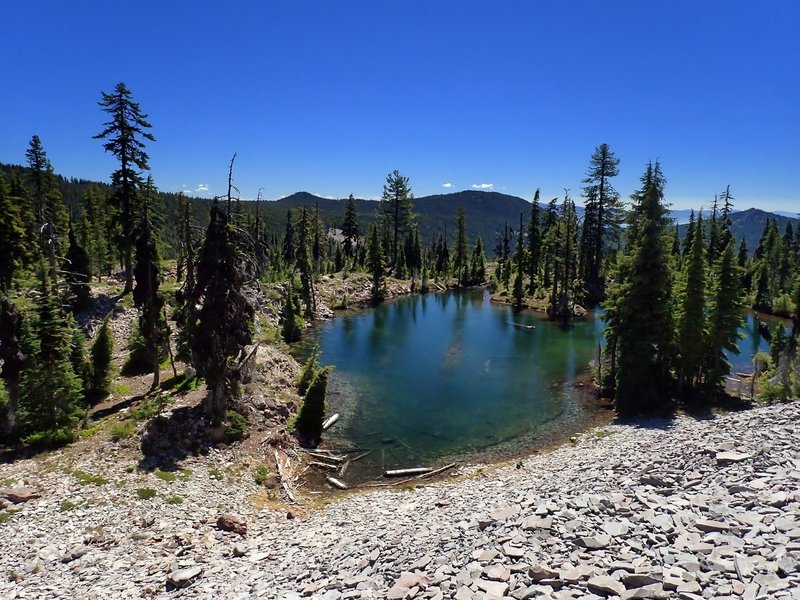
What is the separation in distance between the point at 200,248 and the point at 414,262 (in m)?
81.3

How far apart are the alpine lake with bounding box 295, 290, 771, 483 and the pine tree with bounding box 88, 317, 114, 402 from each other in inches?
487

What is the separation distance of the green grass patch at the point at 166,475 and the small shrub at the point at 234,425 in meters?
3.69

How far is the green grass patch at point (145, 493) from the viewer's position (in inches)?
658

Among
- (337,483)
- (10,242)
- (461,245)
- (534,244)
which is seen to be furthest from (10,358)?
(461,245)

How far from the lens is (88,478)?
17.1 meters

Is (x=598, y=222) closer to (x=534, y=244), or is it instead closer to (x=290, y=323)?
(x=534, y=244)

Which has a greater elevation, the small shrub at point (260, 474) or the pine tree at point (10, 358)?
the pine tree at point (10, 358)

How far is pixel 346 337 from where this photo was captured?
52625 mm

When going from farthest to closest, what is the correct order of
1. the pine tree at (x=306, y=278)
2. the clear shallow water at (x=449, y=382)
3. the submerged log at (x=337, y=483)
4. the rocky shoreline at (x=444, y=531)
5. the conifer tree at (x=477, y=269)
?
the conifer tree at (x=477, y=269)
the pine tree at (x=306, y=278)
the clear shallow water at (x=449, y=382)
the submerged log at (x=337, y=483)
the rocky shoreline at (x=444, y=531)

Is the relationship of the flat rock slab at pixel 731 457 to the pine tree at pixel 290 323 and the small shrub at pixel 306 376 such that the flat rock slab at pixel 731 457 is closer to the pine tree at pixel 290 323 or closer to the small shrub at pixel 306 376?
the small shrub at pixel 306 376

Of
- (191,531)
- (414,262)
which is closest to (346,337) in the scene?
(191,531)

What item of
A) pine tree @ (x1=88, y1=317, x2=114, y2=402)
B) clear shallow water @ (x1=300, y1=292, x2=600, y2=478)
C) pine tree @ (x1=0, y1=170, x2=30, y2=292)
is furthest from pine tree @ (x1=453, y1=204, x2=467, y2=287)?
pine tree @ (x1=88, y1=317, x2=114, y2=402)

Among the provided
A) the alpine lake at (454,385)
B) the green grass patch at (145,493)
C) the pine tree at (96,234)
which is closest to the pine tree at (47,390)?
the green grass patch at (145,493)

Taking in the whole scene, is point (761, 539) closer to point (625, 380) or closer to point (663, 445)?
point (663, 445)
